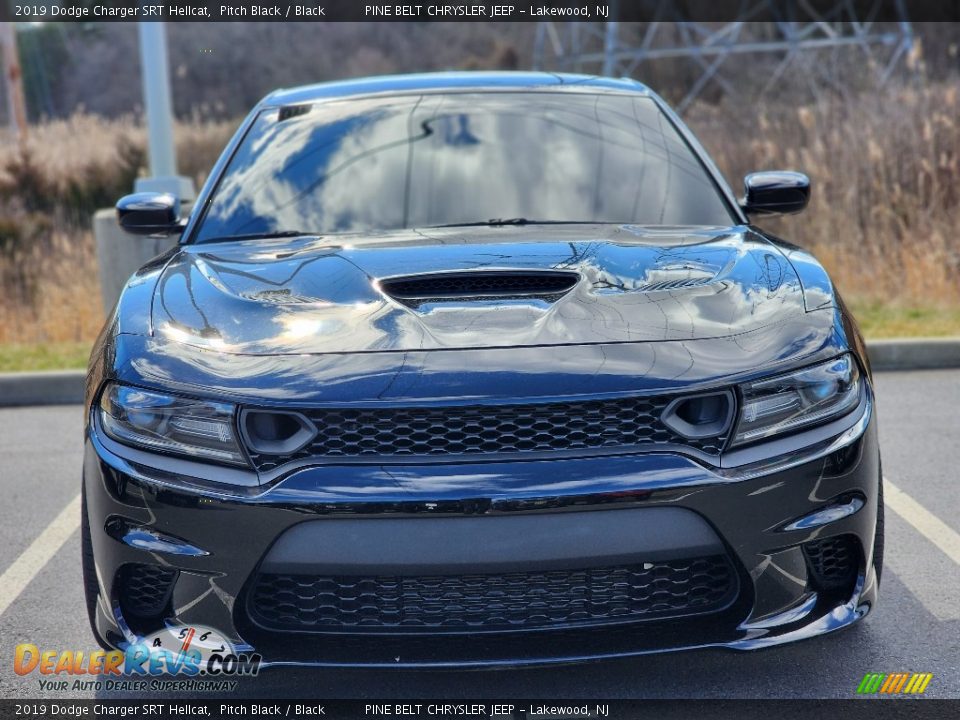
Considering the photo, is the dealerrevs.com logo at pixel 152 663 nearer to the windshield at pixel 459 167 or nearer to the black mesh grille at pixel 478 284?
the black mesh grille at pixel 478 284

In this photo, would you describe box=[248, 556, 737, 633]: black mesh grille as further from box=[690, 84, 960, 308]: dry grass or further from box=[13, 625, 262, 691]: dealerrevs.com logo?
box=[690, 84, 960, 308]: dry grass

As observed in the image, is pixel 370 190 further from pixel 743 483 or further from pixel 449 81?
pixel 743 483

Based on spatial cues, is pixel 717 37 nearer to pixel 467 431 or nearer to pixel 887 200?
pixel 887 200

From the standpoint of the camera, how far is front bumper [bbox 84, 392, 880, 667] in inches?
89.3

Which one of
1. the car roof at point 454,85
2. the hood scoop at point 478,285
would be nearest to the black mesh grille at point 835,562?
the hood scoop at point 478,285

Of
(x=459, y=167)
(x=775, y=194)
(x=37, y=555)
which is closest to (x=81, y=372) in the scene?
(x=37, y=555)

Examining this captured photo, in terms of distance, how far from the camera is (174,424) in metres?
2.43

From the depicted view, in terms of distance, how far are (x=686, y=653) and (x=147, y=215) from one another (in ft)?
7.87

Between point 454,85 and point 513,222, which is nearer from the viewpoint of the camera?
point 513,222

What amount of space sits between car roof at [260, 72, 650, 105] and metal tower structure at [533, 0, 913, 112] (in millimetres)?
27369

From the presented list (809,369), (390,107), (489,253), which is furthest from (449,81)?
(809,369)

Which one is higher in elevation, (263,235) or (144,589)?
(263,235)

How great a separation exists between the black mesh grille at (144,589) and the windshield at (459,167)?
1330mm

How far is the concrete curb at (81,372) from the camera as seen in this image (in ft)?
22.6
